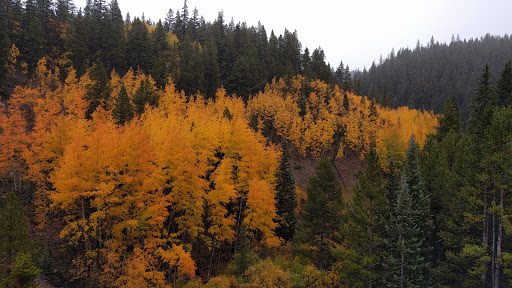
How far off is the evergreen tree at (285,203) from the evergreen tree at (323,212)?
461 centimetres

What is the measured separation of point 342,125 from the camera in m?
59.1

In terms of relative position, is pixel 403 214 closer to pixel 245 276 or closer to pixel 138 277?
pixel 245 276

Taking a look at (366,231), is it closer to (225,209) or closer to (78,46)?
(225,209)

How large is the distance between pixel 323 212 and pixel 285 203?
20.0ft

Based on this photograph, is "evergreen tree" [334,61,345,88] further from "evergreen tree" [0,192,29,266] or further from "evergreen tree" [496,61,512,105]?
"evergreen tree" [0,192,29,266]

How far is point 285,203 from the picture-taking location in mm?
31141

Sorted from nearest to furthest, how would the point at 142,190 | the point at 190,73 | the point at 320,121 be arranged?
1. the point at 142,190
2. the point at 320,121
3. the point at 190,73

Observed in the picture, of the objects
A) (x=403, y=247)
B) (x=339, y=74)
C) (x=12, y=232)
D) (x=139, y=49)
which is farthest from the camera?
(x=339, y=74)

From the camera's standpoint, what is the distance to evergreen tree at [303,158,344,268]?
83.6ft

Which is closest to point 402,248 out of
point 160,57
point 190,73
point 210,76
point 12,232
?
point 12,232

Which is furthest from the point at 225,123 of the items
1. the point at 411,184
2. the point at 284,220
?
the point at 411,184

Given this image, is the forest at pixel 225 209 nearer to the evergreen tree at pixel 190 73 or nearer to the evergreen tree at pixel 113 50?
the evergreen tree at pixel 190 73

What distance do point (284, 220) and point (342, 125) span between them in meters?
34.9

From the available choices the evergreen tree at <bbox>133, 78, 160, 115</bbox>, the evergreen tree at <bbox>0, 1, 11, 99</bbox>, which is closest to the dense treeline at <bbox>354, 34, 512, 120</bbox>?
the evergreen tree at <bbox>133, 78, 160, 115</bbox>
